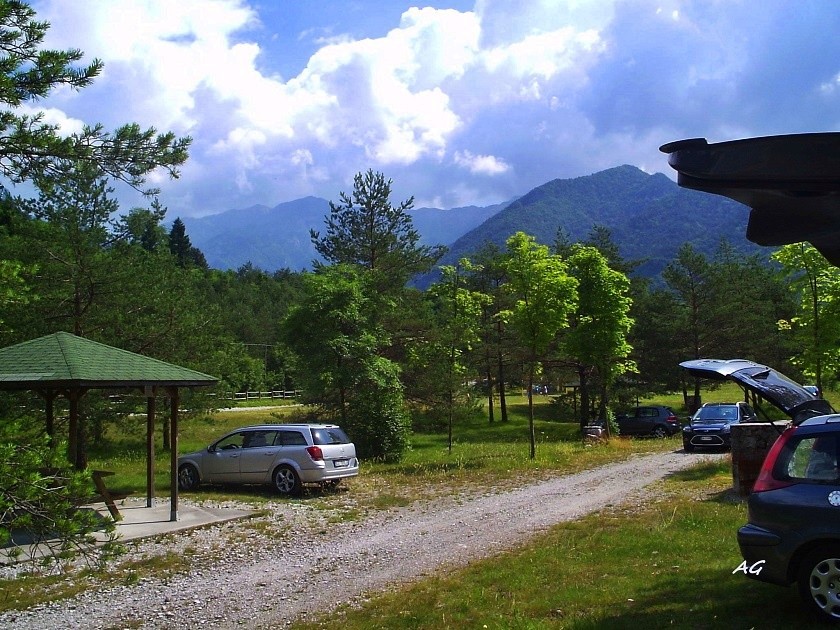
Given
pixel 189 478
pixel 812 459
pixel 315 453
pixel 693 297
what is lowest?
pixel 189 478

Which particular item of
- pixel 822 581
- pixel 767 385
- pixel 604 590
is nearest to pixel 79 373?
pixel 604 590

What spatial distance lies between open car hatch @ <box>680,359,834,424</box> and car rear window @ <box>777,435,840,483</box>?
2.53 m

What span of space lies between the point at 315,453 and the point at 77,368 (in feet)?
17.5

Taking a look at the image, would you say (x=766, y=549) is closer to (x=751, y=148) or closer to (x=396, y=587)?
(x=751, y=148)

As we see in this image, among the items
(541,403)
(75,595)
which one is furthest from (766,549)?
(541,403)

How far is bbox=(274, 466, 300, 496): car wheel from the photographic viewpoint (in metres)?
16.2

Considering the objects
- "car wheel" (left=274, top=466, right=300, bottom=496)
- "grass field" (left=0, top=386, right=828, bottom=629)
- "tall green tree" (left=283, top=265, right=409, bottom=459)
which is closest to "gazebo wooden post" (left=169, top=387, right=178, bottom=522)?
"grass field" (left=0, top=386, right=828, bottom=629)

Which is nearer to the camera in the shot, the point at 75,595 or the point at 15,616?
the point at 15,616

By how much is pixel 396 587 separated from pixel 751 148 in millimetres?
5717

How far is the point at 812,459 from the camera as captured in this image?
6.39 metres

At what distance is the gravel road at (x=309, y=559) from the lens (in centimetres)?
783

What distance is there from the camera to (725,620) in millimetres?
6383

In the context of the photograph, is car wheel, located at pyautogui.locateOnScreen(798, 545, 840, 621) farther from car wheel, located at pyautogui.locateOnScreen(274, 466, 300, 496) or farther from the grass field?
car wheel, located at pyautogui.locateOnScreen(274, 466, 300, 496)

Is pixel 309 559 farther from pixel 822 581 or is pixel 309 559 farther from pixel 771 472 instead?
pixel 822 581
